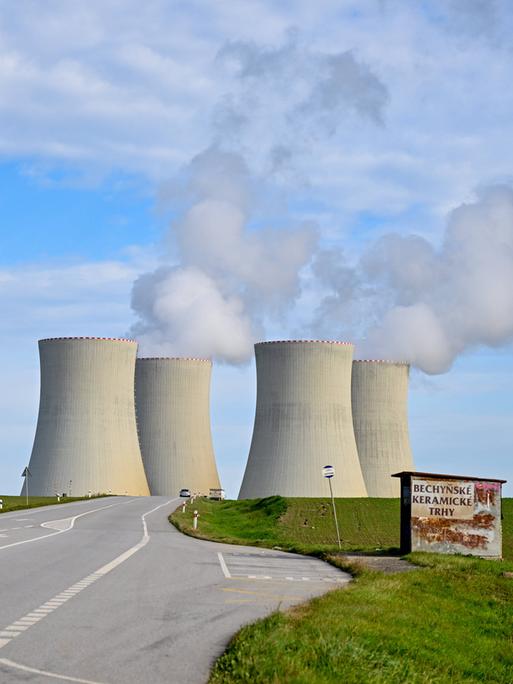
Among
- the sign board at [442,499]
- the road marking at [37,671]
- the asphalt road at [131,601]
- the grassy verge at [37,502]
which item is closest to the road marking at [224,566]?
the asphalt road at [131,601]

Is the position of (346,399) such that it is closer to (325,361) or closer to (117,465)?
(325,361)

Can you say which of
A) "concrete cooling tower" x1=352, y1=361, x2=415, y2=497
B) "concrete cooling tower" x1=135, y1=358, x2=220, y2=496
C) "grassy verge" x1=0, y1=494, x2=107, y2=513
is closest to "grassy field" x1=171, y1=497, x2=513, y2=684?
"grassy verge" x1=0, y1=494, x2=107, y2=513

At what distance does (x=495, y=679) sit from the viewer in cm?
942

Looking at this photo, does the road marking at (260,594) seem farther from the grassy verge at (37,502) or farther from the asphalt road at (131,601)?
the grassy verge at (37,502)

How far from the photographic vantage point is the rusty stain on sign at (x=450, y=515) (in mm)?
20484

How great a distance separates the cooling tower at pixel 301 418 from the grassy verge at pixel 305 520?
1.94m

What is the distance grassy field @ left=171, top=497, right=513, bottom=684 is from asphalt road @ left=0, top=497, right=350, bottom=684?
38 centimetres

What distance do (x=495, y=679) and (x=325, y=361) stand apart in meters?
42.0

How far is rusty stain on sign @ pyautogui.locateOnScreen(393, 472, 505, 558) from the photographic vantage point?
67.2 ft

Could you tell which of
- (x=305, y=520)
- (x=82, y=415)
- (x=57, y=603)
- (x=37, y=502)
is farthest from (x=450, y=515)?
(x=82, y=415)

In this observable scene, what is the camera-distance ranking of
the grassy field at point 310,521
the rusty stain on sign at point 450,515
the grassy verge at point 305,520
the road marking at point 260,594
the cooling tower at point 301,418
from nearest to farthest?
the road marking at point 260,594
the rusty stain on sign at point 450,515
the grassy field at point 310,521
the grassy verge at point 305,520
the cooling tower at point 301,418

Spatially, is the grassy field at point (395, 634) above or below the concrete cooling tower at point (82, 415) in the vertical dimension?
below

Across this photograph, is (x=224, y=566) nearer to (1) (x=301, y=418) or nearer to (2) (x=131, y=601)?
(2) (x=131, y=601)

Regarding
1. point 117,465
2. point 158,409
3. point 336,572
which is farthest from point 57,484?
point 336,572
